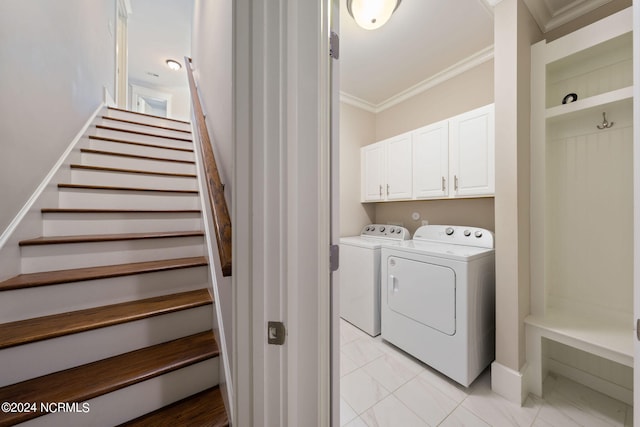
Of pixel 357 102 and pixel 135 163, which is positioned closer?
pixel 135 163

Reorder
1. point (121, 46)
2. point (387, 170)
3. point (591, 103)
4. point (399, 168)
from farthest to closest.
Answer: point (121, 46), point (387, 170), point (399, 168), point (591, 103)

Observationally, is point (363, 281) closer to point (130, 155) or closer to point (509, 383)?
point (509, 383)

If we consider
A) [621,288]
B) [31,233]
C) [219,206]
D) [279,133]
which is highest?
[279,133]

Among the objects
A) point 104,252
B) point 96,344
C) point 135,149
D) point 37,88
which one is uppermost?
point 37,88

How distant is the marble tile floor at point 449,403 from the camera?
1315mm

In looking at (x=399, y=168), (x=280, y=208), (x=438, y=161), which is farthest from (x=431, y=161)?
(x=280, y=208)

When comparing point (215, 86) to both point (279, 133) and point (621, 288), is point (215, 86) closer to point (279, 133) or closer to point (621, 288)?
point (279, 133)

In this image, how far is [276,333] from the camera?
0.57 metres

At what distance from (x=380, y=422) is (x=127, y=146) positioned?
2.94 m

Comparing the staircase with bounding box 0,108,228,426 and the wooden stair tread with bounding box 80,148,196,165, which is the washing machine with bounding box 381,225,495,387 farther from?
the wooden stair tread with bounding box 80,148,196,165

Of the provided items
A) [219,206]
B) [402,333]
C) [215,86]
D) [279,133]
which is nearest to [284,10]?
[279,133]

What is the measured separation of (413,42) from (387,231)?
190 centimetres

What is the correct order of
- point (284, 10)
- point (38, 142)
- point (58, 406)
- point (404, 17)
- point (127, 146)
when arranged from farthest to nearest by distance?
point (127, 146) < point (404, 17) < point (38, 142) < point (58, 406) < point (284, 10)

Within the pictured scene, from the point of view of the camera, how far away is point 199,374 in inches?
40.8
